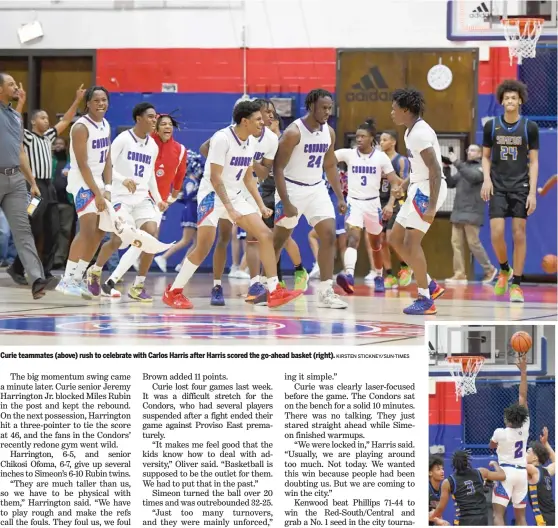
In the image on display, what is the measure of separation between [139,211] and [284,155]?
4.88ft

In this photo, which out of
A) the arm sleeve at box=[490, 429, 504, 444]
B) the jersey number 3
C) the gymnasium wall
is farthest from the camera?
the gymnasium wall

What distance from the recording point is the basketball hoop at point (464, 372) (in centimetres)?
1207

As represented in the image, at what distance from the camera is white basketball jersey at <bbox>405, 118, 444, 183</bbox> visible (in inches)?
356

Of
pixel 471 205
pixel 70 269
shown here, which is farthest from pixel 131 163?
pixel 471 205

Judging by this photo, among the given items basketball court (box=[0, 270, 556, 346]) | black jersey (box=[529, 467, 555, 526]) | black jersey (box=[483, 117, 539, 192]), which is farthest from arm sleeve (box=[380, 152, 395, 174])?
black jersey (box=[529, 467, 555, 526])

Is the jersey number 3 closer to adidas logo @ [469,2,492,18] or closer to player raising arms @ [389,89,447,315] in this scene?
player raising arms @ [389,89,447,315]

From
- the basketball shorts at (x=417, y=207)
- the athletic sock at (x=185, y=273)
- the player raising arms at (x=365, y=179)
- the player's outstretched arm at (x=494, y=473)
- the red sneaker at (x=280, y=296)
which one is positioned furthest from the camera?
the player raising arms at (x=365, y=179)

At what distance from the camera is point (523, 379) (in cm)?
1195

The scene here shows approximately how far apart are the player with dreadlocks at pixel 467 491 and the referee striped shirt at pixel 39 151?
5516 mm

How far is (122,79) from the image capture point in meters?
16.2

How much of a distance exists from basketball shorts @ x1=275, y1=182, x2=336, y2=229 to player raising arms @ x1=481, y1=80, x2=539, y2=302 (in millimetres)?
1920

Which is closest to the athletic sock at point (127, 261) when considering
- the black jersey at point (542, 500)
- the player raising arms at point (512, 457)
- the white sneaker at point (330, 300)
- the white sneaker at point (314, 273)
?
the white sneaker at point (330, 300)

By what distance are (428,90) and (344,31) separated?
4.69 ft

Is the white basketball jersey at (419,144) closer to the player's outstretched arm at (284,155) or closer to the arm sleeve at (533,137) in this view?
the player's outstretched arm at (284,155)
